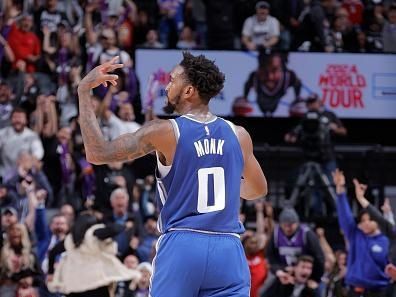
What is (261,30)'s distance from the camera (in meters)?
16.6

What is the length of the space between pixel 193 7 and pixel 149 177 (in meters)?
4.18

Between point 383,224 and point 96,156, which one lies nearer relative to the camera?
point 96,156

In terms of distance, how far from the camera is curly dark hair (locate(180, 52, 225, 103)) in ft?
18.7

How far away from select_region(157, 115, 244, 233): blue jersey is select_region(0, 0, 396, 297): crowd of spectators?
219 inches

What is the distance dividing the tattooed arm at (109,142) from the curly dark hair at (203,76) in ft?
0.86

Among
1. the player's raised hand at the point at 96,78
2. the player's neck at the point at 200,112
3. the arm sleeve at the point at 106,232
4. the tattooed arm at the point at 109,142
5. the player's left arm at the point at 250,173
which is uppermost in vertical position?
the player's raised hand at the point at 96,78

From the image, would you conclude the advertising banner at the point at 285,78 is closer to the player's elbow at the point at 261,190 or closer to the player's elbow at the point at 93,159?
the player's elbow at the point at 261,190

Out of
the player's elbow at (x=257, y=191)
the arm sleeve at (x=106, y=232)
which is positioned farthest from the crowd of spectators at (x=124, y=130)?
the player's elbow at (x=257, y=191)

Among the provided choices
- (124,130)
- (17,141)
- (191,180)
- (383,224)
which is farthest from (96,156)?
(17,141)

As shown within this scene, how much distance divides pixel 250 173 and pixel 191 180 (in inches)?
18.8

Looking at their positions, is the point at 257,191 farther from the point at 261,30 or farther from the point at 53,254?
the point at 261,30

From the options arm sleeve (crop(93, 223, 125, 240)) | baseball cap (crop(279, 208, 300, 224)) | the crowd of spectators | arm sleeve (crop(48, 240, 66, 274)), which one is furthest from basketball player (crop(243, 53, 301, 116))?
arm sleeve (crop(93, 223, 125, 240))

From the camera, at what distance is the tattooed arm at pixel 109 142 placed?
5543 millimetres

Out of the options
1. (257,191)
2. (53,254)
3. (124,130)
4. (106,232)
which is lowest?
(53,254)
